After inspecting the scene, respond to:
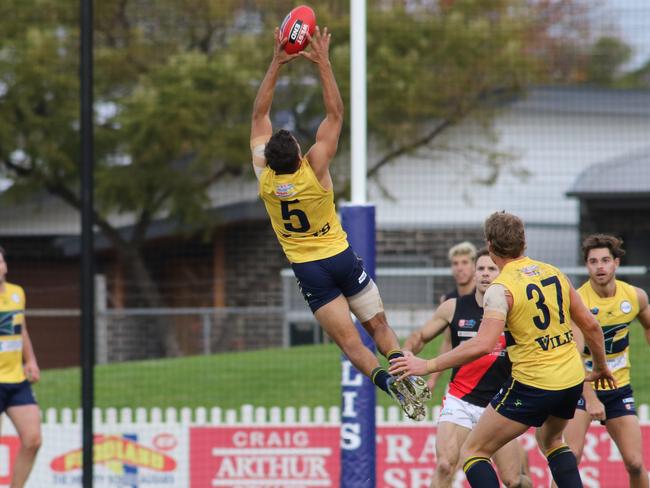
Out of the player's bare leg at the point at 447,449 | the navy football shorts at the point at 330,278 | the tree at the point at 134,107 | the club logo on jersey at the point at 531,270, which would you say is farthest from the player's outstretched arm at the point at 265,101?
the tree at the point at 134,107

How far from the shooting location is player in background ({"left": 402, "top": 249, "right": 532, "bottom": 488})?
278 inches

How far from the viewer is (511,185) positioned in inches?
651

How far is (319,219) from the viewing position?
6484 millimetres

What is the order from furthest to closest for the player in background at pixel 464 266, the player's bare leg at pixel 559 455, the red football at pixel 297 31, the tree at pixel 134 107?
1. the tree at pixel 134 107
2. the player in background at pixel 464 266
3. the red football at pixel 297 31
4. the player's bare leg at pixel 559 455

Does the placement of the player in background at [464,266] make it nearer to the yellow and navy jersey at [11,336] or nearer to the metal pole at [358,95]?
the metal pole at [358,95]

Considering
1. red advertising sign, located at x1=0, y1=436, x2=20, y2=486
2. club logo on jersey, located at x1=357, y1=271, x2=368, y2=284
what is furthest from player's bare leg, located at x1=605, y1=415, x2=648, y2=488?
red advertising sign, located at x1=0, y1=436, x2=20, y2=486

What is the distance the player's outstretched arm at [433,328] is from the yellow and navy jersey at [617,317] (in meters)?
0.91

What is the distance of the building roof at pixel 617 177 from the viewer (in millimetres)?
15344

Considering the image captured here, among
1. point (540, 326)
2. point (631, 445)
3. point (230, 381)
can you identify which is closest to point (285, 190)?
point (540, 326)

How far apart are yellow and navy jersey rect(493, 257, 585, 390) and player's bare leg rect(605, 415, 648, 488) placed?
1.57m

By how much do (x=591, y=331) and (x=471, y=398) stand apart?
1.46 meters

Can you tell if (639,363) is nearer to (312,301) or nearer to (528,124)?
(528,124)

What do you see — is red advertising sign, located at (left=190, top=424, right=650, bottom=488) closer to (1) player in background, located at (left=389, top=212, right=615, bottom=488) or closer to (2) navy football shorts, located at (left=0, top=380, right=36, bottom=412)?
(2) navy football shorts, located at (left=0, top=380, right=36, bottom=412)

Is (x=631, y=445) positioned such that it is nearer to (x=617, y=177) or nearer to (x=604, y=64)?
(x=617, y=177)
